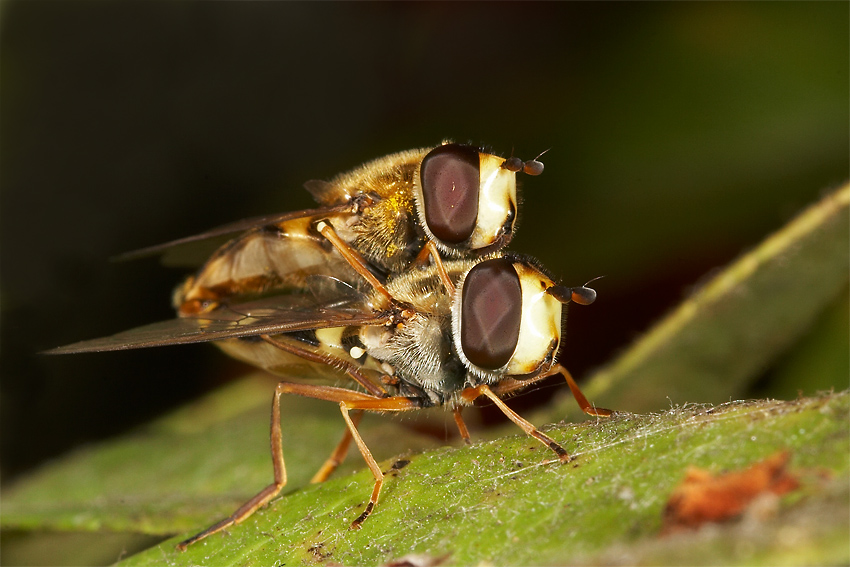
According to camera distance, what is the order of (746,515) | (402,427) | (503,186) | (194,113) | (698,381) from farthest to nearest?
1. (194,113)
2. (402,427)
3. (698,381)
4. (503,186)
5. (746,515)

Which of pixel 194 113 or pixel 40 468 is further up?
pixel 194 113

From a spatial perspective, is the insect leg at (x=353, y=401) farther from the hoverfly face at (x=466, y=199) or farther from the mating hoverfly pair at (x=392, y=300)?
the hoverfly face at (x=466, y=199)

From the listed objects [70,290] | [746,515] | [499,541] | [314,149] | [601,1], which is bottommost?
[499,541]

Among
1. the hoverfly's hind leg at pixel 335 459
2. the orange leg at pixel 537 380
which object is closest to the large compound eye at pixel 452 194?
the orange leg at pixel 537 380

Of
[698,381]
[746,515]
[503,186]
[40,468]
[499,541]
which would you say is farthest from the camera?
[40,468]

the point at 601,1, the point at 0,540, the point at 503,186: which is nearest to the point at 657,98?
the point at 601,1

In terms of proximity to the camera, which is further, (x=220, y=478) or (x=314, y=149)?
(x=314, y=149)

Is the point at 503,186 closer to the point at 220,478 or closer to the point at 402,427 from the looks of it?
the point at 402,427

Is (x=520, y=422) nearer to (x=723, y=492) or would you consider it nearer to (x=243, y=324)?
(x=723, y=492)
